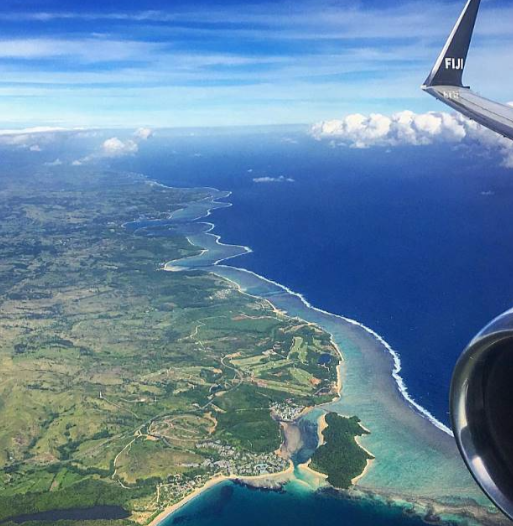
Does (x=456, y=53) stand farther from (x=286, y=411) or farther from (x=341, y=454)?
(x=286, y=411)

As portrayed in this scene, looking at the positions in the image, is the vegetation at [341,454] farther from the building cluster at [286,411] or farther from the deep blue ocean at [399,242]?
the deep blue ocean at [399,242]

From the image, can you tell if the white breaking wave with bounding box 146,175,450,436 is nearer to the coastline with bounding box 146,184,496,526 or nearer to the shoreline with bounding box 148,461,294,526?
the coastline with bounding box 146,184,496,526

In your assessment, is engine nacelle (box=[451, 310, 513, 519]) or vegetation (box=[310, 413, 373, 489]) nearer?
engine nacelle (box=[451, 310, 513, 519])

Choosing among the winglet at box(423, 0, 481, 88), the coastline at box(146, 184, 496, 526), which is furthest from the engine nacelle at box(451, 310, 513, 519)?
the coastline at box(146, 184, 496, 526)

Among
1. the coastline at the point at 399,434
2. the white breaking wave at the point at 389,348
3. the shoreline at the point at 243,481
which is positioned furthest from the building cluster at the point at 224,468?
the white breaking wave at the point at 389,348

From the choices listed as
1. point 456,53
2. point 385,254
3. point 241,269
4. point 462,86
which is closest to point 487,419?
point 456,53
